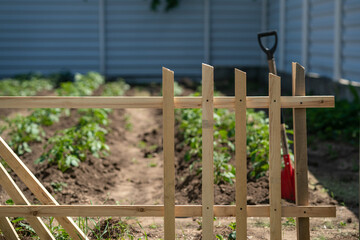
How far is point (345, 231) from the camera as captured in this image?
152 inches

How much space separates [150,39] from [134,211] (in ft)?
36.7

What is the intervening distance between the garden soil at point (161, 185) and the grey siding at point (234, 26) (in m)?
7.29

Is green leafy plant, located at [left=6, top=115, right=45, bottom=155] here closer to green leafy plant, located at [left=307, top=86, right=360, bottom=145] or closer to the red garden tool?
the red garden tool

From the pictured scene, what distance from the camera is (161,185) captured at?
527 cm

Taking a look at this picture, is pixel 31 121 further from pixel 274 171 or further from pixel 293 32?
pixel 293 32

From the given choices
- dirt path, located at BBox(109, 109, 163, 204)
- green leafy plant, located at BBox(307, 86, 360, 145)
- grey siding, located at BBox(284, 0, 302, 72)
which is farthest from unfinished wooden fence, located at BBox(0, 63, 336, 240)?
grey siding, located at BBox(284, 0, 302, 72)

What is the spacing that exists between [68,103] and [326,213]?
1619 mm

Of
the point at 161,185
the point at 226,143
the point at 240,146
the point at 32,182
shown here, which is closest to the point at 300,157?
the point at 240,146

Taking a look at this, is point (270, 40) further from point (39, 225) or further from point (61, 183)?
point (39, 225)

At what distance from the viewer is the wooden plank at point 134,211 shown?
3.12 meters

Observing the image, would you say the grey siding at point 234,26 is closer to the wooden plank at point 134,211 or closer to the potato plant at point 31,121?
the potato plant at point 31,121

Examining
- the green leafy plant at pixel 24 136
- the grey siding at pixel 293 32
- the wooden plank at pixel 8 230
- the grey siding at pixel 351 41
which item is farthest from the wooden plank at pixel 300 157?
the grey siding at pixel 293 32

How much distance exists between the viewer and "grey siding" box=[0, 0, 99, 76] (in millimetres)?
14000

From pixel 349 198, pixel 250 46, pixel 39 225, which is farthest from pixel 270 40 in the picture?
pixel 39 225
